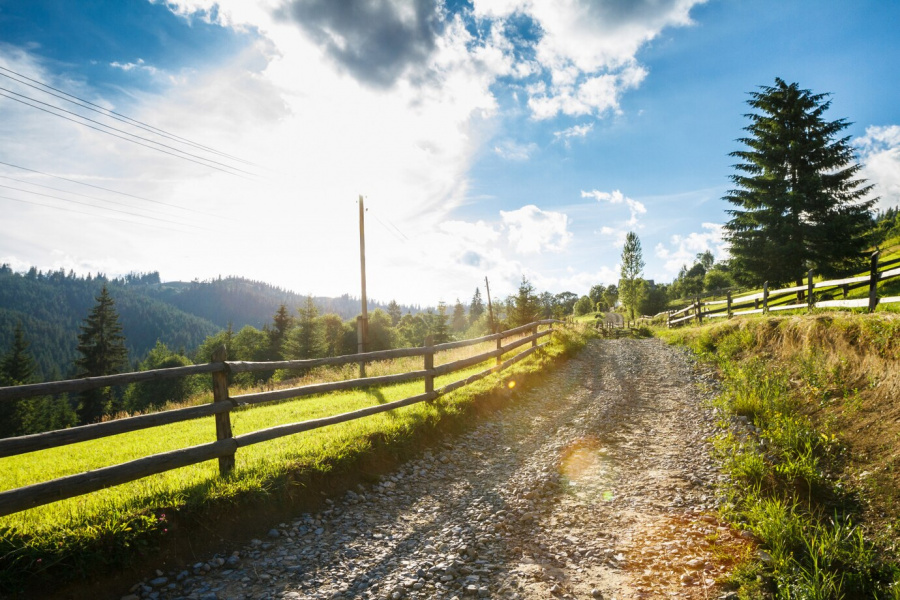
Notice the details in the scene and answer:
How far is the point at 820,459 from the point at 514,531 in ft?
15.1

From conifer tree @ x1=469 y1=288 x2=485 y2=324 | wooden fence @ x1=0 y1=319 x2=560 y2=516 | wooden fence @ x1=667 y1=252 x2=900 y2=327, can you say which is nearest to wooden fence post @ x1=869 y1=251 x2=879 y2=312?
wooden fence @ x1=667 y1=252 x2=900 y2=327

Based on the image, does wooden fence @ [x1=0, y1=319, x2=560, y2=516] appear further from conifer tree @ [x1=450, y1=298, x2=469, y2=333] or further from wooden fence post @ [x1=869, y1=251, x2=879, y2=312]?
conifer tree @ [x1=450, y1=298, x2=469, y2=333]

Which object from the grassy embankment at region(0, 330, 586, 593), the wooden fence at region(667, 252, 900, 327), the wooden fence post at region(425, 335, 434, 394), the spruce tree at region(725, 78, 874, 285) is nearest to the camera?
the grassy embankment at region(0, 330, 586, 593)

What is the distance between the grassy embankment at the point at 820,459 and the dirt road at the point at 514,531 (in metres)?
0.45

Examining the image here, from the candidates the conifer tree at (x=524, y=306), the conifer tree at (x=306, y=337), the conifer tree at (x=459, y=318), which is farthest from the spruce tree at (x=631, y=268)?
the conifer tree at (x=459, y=318)

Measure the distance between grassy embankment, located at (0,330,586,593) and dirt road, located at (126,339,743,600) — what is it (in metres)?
0.46

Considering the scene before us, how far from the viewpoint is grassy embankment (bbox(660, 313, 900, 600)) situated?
3.67 m

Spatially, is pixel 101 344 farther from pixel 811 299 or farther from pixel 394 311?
pixel 394 311

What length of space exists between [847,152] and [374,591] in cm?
3533

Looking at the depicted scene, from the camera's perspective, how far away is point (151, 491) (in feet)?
15.7

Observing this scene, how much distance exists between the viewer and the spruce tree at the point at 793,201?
24.0 meters

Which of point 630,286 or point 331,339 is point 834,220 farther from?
point 331,339

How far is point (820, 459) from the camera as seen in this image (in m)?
5.69

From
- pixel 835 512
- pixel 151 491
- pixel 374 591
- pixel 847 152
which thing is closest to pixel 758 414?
pixel 835 512
